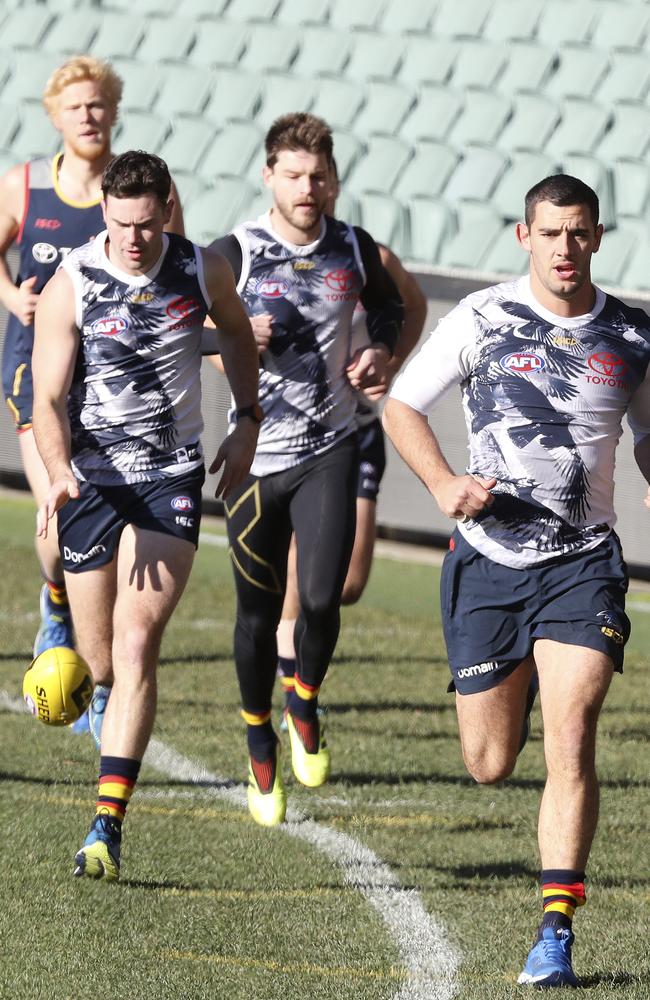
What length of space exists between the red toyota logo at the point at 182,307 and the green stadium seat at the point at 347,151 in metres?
9.35

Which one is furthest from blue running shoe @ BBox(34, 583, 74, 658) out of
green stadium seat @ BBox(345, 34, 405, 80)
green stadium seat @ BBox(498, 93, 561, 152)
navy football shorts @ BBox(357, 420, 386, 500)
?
green stadium seat @ BBox(345, 34, 405, 80)

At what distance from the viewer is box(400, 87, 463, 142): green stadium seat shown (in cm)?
1446

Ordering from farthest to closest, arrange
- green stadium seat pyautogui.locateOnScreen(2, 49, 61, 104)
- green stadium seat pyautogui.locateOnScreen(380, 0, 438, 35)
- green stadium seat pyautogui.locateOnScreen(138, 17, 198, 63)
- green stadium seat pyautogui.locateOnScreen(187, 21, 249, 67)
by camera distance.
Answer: green stadium seat pyautogui.locateOnScreen(2, 49, 61, 104), green stadium seat pyautogui.locateOnScreen(138, 17, 198, 63), green stadium seat pyautogui.locateOnScreen(187, 21, 249, 67), green stadium seat pyautogui.locateOnScreen(380, 0, 438, 35)

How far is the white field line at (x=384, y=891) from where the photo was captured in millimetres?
4109

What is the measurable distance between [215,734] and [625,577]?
9.59 feet

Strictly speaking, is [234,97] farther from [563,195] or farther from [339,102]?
[563,195]

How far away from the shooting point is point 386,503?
11.7 meters

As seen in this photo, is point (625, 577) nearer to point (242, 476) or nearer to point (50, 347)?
point (242, 476)

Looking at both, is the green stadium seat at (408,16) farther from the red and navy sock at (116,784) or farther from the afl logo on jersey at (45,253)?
the red and navy sock at (116,784)

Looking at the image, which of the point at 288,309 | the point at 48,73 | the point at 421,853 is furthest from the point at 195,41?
the point at 421,853

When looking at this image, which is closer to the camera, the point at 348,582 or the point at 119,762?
the point at 119,762

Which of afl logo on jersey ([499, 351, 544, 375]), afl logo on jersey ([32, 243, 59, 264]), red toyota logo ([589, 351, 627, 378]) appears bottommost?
afl logo on jersey ([32, 243, 59, 264])

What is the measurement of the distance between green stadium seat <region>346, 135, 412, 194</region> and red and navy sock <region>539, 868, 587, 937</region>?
10.4 meters

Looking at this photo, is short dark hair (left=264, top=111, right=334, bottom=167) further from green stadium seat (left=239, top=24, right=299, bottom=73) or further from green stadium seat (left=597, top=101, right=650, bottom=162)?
green stadium seat (left=239, top=24, right=299, bottom=73)
